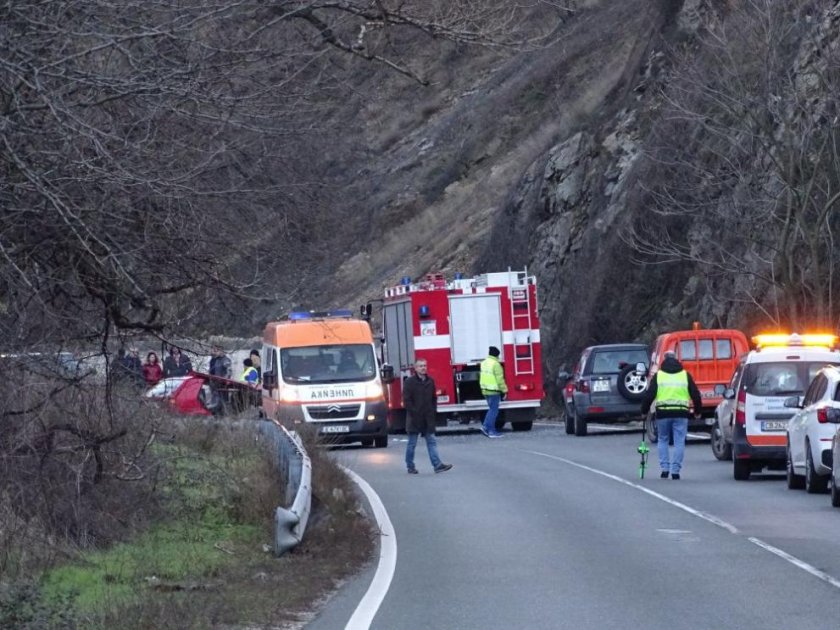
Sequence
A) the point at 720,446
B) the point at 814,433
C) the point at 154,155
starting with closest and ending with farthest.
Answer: the point at 154,155 < the point at 814,433 < the point at 720,446

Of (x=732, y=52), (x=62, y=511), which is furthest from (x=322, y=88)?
(x=732, y=52)

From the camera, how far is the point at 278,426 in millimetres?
19141

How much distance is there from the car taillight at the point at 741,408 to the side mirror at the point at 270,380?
1140 cm

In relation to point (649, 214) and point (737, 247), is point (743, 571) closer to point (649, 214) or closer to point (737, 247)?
point (737, 247)

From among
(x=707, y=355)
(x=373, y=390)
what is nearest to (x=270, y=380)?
(x=373, y=390)

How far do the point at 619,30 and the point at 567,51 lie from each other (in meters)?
2.27

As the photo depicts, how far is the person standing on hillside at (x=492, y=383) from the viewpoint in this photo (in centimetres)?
3347

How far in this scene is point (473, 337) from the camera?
118ft

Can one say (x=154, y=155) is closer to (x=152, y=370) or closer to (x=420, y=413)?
(x=152, y=370)

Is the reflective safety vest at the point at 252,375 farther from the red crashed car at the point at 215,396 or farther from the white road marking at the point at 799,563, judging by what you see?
the white road marking at the point at 799,563

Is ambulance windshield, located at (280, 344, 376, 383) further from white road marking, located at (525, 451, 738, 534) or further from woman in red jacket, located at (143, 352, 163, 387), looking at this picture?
woman in red jacket, located at (143, 352, 163, 387)

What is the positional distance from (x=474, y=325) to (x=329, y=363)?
571 cm

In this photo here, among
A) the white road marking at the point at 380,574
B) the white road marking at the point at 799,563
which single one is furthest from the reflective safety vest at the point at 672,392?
the white road marking at the point at 799,563

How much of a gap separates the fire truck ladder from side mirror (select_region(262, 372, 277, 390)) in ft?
21.0
